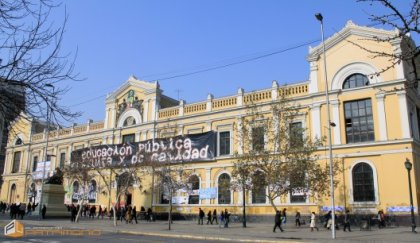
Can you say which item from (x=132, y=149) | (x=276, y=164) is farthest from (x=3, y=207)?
(x=276, y=164)

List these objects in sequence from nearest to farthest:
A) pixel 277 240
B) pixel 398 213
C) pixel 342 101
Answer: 1. pixel 277 240
2. pixel 398 213
3. pixel 342 101

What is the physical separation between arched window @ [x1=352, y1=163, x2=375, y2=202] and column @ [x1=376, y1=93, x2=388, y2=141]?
8.46 feet

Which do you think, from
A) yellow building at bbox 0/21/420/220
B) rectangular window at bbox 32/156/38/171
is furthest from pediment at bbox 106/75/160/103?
rectangular window at bbox 32/156/38/171

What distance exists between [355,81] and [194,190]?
18.6m

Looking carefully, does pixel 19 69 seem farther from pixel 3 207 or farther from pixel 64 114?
pixel 3 207

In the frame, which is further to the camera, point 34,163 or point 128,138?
point 34,163

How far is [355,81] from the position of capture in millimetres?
33625

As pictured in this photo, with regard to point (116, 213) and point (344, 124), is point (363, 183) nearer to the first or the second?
point (344, 124)

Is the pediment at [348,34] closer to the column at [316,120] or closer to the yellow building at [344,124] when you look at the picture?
the yellow building at [344,124]

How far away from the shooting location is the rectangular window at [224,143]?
131 ft

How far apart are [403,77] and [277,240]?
18181 millimetres

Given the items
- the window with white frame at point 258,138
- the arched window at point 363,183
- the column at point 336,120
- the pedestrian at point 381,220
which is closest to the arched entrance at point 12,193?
the window with white frame at point 258,138

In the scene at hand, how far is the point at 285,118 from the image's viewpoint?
27.6 meters

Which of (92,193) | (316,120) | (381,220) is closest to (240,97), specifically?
(316,120)
